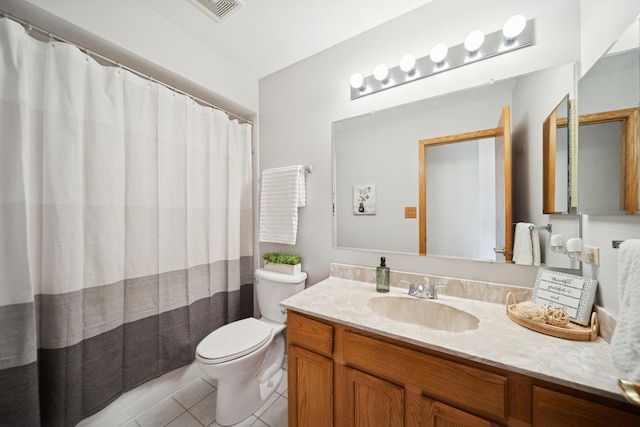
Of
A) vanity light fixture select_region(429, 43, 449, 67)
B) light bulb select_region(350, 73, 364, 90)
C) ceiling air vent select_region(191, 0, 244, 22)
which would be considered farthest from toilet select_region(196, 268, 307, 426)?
ceiling air vent select_region(191, 0, 244, 22)

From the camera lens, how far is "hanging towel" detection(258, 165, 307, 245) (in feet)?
5.39

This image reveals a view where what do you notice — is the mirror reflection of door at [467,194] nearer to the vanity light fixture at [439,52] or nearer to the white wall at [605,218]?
the white wall at [605,218]

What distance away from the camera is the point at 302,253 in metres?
1.74

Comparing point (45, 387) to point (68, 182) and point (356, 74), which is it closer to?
point (68, 182)

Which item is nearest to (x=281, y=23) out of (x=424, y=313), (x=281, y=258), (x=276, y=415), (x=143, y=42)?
(x=143, y=42)

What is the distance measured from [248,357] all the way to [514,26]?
6.99 ft

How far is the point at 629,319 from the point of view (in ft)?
1.75

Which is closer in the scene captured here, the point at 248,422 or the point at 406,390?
the point at 406,390

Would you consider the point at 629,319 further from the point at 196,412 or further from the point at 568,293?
the point at 196,412

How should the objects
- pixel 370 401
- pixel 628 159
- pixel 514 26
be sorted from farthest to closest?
pixel 514 26
pixel 370 401
pixel 628 159

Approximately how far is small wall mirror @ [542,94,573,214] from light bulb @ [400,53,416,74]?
0.71 m

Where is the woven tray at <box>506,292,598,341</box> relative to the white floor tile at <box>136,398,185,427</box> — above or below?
above

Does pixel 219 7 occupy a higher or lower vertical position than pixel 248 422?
higher

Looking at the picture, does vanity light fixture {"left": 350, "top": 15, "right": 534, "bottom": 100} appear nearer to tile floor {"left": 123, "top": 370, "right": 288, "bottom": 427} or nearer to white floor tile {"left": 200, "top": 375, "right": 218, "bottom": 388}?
tile floor {"left": 123, "top": 370, "right": 288, "bottom": 427}
